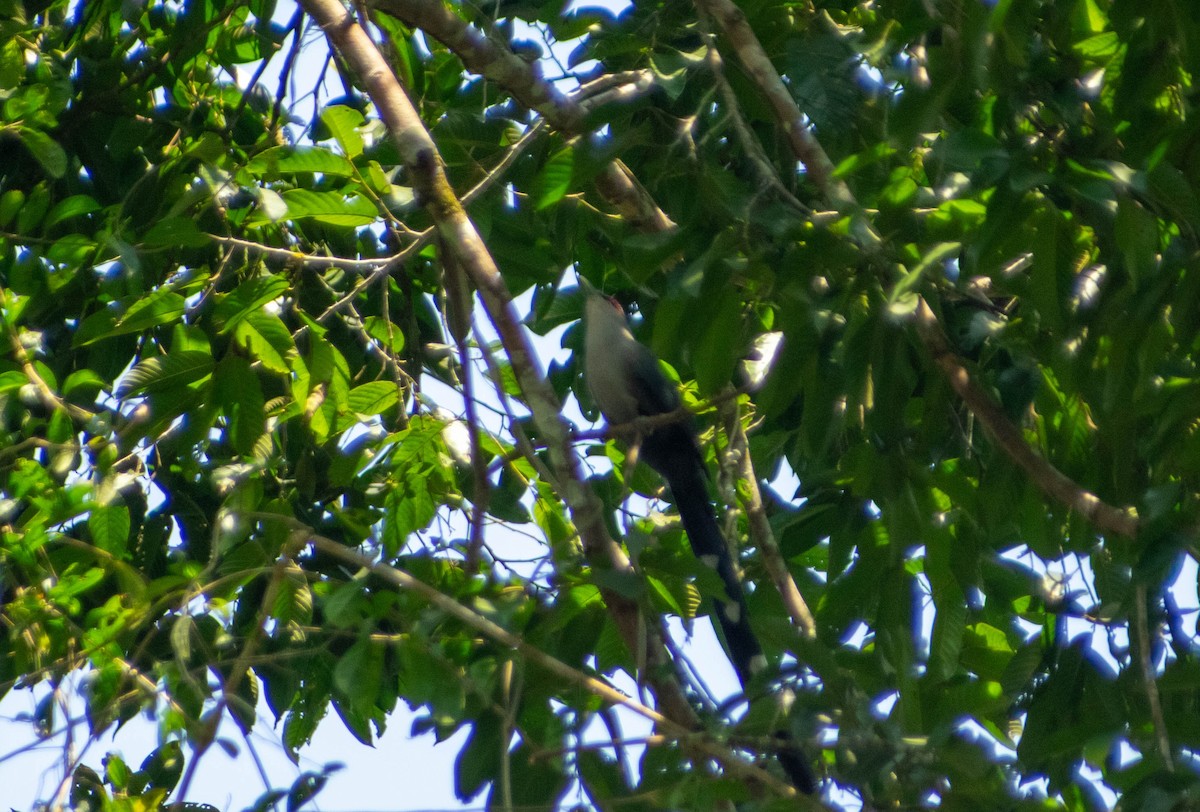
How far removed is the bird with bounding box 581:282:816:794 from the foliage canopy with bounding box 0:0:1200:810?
129 mm

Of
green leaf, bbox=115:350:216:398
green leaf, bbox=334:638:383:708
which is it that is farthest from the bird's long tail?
green leaf, bbox=115:350:216:398

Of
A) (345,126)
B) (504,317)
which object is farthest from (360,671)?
(345,126)

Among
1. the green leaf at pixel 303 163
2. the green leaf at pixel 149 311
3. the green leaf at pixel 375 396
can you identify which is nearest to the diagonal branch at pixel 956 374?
the green leaf at pixel 303 163

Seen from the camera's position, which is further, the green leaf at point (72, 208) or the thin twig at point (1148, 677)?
the green leaf at point (72, 208)

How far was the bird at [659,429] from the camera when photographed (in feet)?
10.6

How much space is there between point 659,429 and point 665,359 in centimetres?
138

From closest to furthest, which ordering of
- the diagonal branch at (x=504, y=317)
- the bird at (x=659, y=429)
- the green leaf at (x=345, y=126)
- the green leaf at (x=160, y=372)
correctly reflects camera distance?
the diagonal branch at (x=504, y=317), the green leaf at (x=345, y=126), the green leaf at (x=160, y=372), the bird at (x=659, y=429)

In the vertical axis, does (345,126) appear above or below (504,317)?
above

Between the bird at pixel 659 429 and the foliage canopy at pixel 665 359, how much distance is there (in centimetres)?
13

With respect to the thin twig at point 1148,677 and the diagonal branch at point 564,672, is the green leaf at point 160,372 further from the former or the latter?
the thin twig at point 1148,677

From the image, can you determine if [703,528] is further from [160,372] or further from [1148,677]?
[1148,677]

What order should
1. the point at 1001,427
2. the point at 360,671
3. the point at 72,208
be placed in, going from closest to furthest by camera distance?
the point at 360,671 → the point at 1001,427 → the point at 72,208

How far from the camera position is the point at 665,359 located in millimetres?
2658

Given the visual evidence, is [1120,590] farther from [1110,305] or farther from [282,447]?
[282,447]
